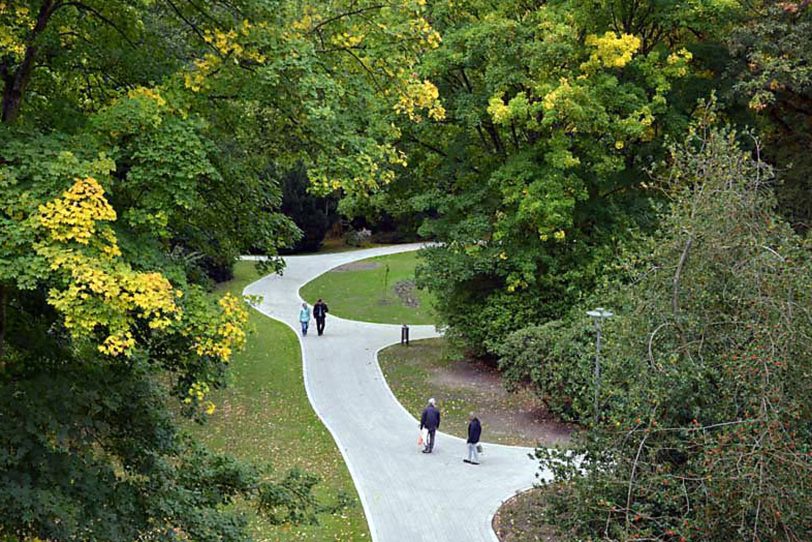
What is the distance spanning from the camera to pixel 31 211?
537 centimetres

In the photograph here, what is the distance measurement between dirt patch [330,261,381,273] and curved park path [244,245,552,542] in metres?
13.5

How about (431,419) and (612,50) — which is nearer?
(431,419)

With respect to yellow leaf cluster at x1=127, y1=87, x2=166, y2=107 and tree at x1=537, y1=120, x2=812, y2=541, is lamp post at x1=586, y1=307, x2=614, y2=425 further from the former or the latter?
yellow leaf cluster at x1=127, y1=87, x2=166, y2=107

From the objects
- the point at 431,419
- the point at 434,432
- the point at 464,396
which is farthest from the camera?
the point at 464,396

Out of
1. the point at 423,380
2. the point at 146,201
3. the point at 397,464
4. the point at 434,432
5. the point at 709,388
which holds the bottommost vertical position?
the point at 397,464

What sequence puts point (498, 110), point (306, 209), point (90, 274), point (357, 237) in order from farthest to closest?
point (357, 237)
point (306, 209)
point (498, 110)
point (90, 274)

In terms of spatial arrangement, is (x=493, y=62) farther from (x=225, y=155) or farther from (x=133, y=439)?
(x=133, y=439)

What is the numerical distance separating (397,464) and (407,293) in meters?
19.2

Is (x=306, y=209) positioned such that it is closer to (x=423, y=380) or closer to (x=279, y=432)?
(x=423, y=380)

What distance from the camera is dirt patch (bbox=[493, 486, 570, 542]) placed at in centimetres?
1172

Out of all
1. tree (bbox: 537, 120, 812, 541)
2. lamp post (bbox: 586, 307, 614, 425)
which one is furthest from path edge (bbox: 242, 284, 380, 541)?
lamp post (bbox: 586, 307, 614, 425)

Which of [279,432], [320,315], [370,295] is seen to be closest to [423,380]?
[279,432]

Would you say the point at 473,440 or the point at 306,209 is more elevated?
the point at 306,209

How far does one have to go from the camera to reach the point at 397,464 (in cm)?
1502
